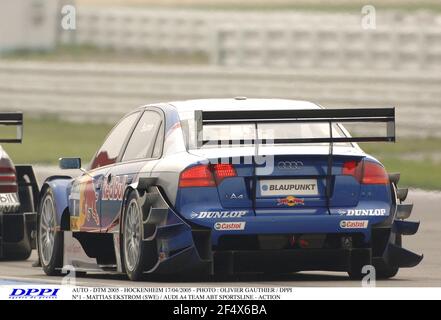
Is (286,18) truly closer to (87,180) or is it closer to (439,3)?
(439,3)

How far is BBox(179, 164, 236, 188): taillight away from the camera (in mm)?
12203

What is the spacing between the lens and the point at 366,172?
1243 centimetres

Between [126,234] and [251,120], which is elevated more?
[251,120]

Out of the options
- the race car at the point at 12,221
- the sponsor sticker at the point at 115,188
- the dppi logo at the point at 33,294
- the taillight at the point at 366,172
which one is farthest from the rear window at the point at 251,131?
the race car at the point at 12,221

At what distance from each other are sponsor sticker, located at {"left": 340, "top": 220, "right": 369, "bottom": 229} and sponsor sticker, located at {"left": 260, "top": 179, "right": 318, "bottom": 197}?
30 centimetres

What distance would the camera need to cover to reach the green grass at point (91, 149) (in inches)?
1017

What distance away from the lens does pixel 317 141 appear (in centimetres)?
1213

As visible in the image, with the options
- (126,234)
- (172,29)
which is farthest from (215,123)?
(172,29)

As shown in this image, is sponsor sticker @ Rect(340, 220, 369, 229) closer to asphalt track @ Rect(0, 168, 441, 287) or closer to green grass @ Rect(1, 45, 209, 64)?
asphalt track @ Rect(0, 168, 441, 287)

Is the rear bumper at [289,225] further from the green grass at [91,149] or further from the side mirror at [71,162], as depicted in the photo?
the green grass at [91,149]

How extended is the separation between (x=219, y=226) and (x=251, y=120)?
2.46ft

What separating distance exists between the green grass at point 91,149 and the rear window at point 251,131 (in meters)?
10.6

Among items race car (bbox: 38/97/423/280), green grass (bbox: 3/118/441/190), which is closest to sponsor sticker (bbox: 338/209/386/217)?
race car (bbox: 38/97/423/280)

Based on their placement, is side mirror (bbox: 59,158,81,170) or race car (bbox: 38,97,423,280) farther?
side mirror (bbox: 59,158,81,170)
